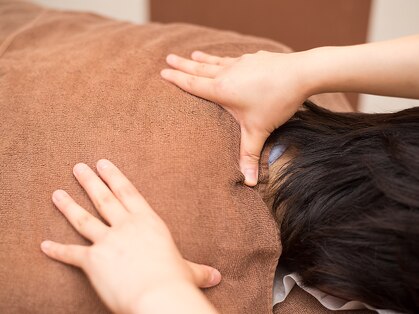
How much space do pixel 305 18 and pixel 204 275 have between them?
5.16 ft

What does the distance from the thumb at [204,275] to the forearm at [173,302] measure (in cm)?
5

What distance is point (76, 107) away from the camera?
848 mm

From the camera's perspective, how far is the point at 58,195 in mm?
758

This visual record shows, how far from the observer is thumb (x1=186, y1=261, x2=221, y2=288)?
73 cm

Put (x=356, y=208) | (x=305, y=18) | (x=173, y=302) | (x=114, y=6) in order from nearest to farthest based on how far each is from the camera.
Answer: (x=173, y=302)
(x=356, y=208)
(x=305, y=18)
(x=114, y=6)

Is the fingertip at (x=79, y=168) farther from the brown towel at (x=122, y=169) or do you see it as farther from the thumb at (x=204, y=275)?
the thumb at (x=204, y=275)

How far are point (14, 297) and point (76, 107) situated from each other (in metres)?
0.34

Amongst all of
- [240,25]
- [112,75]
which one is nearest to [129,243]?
[112,75]

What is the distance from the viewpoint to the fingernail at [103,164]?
0.77m

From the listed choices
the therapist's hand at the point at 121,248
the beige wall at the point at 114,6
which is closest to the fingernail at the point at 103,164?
the therapist's hand at the point at 121,248

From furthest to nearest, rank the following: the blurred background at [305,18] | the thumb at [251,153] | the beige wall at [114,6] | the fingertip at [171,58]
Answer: the beige wall at [114,6], the blurred background at [305,18], the fingertip at [171,58], the thumb at [251,153]

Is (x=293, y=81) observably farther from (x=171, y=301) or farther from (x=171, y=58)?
(x=171, y=301)

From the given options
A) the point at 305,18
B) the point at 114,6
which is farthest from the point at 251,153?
the point at 114,6

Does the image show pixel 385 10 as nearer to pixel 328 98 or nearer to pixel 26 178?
pixel 328 98
